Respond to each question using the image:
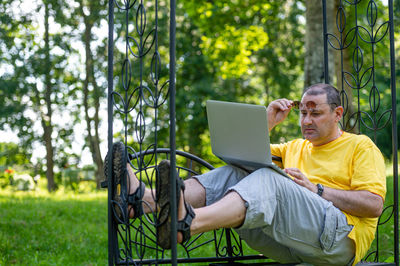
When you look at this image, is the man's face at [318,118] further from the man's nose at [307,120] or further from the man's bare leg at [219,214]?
the man's bare leg at [219,214]

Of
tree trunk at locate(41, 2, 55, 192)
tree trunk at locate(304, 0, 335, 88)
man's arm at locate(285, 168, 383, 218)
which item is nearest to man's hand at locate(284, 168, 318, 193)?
man's arm at locate(285, 168, 383, 218)

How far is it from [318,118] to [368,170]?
1.28 feet

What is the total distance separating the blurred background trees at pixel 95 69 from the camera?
1131cm

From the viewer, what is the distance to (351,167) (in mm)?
2615

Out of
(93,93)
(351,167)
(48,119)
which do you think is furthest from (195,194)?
(48,119)

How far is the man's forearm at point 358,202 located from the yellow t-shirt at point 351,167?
3 centimetres

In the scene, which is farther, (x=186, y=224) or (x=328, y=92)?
(x=328, y=92)

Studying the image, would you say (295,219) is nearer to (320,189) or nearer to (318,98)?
(320,189)

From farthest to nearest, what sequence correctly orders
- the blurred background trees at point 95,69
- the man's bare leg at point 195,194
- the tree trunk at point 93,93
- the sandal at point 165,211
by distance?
the tree trunk at point 93,93 < the blurred background trees at point 95,69 < the man's bare leg at point 195,194 < the sandal at point 165,211

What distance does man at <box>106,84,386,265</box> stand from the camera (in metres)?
2.14

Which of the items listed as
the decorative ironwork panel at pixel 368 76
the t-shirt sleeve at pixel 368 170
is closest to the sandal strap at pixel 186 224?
the t-shirt sleeve at pixel 368 170

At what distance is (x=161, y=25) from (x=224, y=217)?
38.8ft

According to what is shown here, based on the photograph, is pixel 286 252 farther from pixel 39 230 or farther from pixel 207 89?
pixel 207 89

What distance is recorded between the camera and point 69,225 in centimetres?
501
